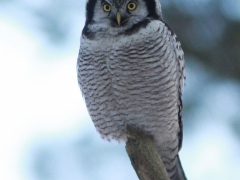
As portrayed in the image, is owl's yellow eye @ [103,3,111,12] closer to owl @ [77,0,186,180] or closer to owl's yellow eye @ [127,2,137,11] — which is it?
owl @ [77,0,186,180]

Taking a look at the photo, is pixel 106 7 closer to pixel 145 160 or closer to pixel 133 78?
pixel 133 78

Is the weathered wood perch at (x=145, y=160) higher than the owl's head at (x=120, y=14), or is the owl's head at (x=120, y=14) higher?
the owl's head at (x=120, y=14)

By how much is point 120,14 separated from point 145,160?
1104 mm

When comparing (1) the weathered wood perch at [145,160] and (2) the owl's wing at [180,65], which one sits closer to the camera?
(1) the weathered wood perch at [145,160]

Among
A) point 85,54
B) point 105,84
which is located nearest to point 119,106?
point 105,84

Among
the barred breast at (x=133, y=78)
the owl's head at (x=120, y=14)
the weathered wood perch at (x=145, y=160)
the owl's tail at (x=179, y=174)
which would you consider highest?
the owl's head at (x=120, y=14)

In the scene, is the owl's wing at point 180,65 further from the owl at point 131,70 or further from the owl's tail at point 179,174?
the owl's tail at point 179,174

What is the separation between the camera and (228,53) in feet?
12.6

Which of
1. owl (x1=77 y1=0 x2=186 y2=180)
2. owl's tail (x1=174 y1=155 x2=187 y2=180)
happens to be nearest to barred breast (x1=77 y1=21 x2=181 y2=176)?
owl (x1=77 y1=0 x2=186 y2=180)

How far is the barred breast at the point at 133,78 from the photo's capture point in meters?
3.47

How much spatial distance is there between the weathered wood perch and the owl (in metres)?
0.28

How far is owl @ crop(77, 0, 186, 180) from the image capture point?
11.4ft

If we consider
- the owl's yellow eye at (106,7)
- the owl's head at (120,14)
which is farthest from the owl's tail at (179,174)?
the owl's yellow eye at (106,7)

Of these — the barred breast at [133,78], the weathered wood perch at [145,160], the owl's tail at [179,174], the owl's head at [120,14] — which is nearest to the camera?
the weathered wood perch at [145,160]
